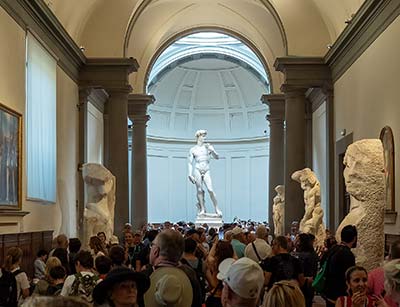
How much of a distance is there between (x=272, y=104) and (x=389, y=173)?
12.8 metres

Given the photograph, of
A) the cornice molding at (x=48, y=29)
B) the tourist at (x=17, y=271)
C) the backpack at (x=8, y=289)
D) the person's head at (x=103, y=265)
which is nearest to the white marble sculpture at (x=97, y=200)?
the cornice molding at (x=48, y=29)

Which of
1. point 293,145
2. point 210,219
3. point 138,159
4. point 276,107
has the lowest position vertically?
point 210,219

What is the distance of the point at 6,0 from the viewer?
12.9 m

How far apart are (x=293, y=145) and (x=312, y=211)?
16.7 feet

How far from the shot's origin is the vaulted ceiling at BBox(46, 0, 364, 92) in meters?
20.1

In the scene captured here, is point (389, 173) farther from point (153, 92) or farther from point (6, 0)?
point (153, 92)

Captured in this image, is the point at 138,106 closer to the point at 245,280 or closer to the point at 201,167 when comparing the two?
the point at 201,167

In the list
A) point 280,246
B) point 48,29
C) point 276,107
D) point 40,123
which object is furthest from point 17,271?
point 276,107

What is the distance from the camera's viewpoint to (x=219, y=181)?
37625 mm

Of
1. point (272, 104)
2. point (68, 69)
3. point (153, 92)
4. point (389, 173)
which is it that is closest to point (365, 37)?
point (389, 173)

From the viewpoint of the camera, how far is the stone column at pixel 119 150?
20.7 m

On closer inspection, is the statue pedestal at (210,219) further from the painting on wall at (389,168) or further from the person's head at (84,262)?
the person's head at (84,262)

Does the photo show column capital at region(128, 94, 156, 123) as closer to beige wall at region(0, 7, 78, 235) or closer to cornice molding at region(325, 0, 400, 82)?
beige wall at region(0, 7, 78, 235)

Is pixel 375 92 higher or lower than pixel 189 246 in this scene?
higher
